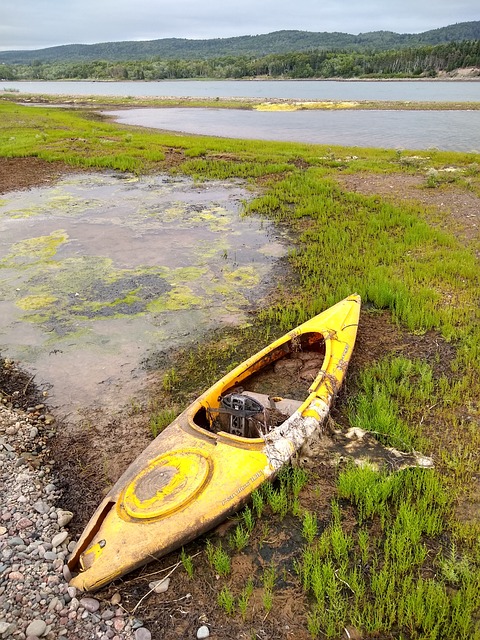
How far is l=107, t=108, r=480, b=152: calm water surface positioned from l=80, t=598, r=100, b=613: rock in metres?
28.1

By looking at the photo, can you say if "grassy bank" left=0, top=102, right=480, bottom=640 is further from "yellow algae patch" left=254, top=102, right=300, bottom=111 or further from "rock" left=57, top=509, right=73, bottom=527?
"yellow algae patch" left=254, top=102, right=300, bottom=111

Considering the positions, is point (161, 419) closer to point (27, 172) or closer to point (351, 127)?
point (27, 172)

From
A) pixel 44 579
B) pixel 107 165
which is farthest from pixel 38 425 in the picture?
pixel 107 165

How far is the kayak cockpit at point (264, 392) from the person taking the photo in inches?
191

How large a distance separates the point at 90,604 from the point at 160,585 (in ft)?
1.66

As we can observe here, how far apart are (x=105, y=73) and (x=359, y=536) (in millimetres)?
156590

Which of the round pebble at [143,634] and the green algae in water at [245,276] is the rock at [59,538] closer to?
the round pebble at [143,634]

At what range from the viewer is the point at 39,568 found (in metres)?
3.52

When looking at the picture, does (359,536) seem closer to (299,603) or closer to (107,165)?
(299,603)

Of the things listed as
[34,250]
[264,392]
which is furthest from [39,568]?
[34,250]

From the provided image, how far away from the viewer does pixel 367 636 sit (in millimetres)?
3033

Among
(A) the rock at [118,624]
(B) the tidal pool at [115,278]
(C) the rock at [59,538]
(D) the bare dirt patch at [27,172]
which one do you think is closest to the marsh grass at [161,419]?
(B) the tidal pool at [115,278]

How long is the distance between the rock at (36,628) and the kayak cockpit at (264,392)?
6.65 feet

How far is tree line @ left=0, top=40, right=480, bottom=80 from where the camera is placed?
306ft
